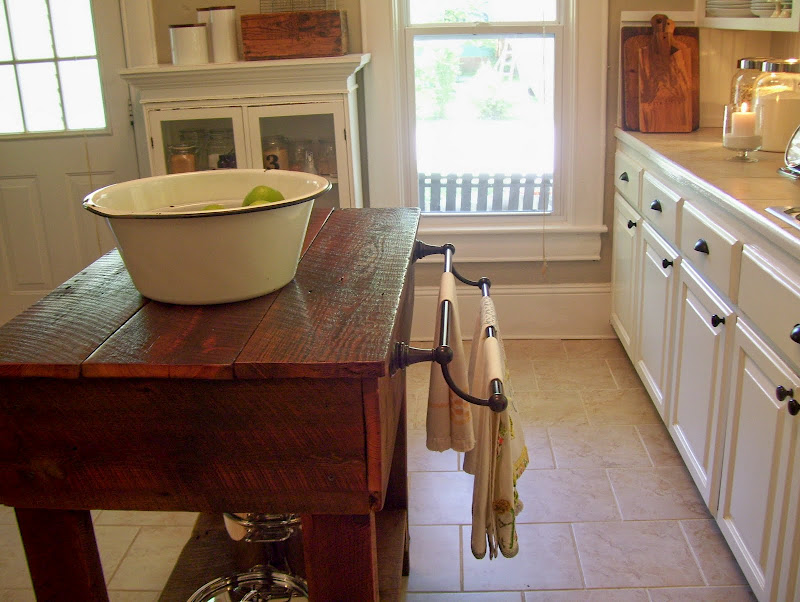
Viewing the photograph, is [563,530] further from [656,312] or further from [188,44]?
[188,44]

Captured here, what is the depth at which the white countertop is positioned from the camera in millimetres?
1714

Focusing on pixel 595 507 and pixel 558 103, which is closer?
pixel 595 507

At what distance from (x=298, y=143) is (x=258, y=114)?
7.3 inches

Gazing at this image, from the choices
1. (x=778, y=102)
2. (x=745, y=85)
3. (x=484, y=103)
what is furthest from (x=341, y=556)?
(x=484, y=103)

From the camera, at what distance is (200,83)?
3.07 m

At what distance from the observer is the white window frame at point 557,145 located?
3217mm

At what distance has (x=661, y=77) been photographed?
3105mm

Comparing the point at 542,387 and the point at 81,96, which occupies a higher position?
the point at 81,96

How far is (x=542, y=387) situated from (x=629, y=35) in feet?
4.59

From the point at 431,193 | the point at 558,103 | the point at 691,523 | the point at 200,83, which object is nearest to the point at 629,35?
the point at 558,103

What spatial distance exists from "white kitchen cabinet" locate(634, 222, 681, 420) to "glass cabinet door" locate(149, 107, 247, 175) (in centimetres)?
153

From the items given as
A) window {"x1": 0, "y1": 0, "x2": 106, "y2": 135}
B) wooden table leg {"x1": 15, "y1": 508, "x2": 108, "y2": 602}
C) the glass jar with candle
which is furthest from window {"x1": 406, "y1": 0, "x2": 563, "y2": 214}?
wooden table leg {"x1": 15, "y1": 508, "x2": 108, "y2": 602}

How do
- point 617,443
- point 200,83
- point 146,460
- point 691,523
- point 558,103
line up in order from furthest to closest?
point 558,103, point 200,83, point 617,443, point 691,523, point 146,460

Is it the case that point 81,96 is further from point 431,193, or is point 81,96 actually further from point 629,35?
point 629,35
